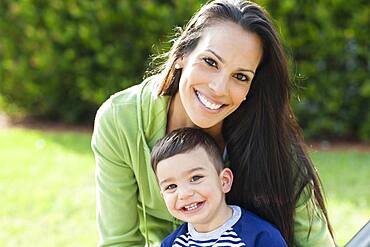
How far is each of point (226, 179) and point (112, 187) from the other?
1.43ft

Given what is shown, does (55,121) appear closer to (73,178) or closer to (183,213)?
(73,178)

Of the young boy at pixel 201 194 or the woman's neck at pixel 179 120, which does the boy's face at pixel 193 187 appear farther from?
the woman's neck at pixel 179 120

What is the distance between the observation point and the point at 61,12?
23.8ft

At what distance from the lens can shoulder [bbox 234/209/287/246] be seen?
275cm

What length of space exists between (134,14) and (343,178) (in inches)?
89.7

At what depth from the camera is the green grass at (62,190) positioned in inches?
196

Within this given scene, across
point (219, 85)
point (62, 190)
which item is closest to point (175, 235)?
point (219, 85)

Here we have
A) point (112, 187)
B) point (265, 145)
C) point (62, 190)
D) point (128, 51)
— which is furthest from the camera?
point (128, 51)

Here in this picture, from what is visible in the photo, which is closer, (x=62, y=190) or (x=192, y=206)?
(x=192, y=206)

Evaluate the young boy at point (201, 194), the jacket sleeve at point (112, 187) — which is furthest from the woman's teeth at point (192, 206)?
the jacket sleeve at point (112, 187)

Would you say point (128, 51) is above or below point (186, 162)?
above

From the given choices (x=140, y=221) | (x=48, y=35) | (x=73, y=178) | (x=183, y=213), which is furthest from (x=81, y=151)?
(x=183, y=213)

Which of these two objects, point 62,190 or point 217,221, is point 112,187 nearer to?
point 217,221

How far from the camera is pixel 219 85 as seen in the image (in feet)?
8.82
